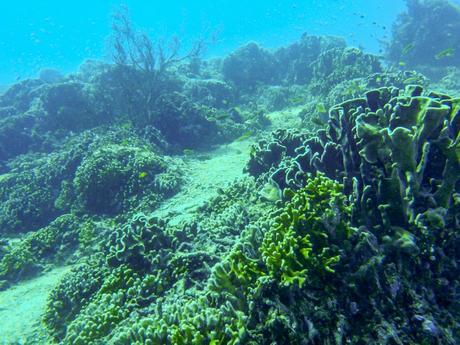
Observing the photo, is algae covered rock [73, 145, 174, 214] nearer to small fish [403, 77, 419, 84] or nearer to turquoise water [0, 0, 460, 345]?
turquoise water [0, 0, 460, 345]

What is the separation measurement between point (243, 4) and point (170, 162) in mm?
158873

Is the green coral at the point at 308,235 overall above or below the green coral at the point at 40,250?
above

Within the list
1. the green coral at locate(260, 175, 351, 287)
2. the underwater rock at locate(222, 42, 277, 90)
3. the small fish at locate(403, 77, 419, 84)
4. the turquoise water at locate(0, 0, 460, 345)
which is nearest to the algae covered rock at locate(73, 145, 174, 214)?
the turquoise water at locate(0, 0, 460, 345)

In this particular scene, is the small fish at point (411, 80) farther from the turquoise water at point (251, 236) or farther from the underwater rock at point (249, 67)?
the underwater rock at point (249, 67)

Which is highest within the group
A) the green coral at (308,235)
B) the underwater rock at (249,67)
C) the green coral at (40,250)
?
the underwater rock at (249,67)

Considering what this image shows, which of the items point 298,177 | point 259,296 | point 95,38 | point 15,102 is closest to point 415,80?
point 298,177

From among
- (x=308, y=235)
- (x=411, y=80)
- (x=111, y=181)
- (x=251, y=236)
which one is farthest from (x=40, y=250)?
(x=411, y=80)

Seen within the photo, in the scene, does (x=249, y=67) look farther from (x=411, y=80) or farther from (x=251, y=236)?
(x=251, y=236)

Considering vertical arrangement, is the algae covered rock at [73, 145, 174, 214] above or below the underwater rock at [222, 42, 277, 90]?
below

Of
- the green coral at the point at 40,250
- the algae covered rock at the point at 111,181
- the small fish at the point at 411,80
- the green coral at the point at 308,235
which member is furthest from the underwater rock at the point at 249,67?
the green coral at the point at 308,235

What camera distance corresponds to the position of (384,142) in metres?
4.00

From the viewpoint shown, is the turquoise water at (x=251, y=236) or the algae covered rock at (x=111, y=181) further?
the algae covered rock at (x=111, y=181)

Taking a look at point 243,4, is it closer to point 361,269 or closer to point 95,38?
point 95,38

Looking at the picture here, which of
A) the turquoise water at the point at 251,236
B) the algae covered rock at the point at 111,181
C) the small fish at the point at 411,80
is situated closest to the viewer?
the turquoise water at the point at 251,236
